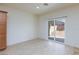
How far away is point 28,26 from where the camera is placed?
5477 millimetres

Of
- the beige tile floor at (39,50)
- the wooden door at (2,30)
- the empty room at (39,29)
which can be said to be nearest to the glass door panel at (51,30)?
the empty room at (39,29)

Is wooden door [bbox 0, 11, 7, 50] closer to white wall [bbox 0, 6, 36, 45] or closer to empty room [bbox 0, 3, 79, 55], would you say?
empty room [bbox 0, 3, 79, 55]

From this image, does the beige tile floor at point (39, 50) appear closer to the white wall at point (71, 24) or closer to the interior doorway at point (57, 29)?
the white wall at point (71, 24)

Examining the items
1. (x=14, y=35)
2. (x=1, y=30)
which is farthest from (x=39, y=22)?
(x=1, y=30)

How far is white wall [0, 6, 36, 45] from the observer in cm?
421

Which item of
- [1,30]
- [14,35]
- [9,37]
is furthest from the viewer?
[14,35]

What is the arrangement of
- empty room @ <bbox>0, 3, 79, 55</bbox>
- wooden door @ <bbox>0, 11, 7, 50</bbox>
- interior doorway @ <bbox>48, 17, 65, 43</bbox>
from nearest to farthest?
wooden door @ <bbox>0, 11, 7, 50</bbox>
empty room @ <bbox>0, 3, 79, 55</bbox>
interior doorway @ <bbox>48, 17, 65, 43</bbox>

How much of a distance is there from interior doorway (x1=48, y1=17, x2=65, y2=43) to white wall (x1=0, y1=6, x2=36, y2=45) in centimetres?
96

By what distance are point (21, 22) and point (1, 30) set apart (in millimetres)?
1633

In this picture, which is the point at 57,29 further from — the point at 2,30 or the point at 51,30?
the point at 2,30

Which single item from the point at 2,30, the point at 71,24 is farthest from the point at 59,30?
the point at 2,30

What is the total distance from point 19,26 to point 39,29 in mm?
1763

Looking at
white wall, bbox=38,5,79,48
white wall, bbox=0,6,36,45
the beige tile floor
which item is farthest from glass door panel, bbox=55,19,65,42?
white wall, bbox=0,6,36,45
